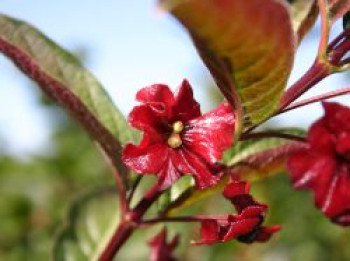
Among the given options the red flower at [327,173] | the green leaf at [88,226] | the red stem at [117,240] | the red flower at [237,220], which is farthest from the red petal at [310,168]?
the green leaf at [88,226]

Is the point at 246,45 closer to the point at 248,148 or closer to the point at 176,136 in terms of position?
the point at 176,136

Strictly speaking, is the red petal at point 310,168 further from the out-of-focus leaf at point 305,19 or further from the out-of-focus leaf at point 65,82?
the out-of-focus leaf at point 65,82

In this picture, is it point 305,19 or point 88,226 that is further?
point 88,226

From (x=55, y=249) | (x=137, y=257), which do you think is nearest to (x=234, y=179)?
(x=55, y=249)

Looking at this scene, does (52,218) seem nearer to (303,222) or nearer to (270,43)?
(303,222)


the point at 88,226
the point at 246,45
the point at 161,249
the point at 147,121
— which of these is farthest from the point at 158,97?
the point at 88,226

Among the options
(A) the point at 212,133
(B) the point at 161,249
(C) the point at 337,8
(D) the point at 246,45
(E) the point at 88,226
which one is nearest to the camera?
(D) the point at 246,45

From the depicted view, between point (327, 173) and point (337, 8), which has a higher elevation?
point (337, 8)

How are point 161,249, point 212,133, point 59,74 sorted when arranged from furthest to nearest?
point 161,249 < point 59,74 < point 212,133
